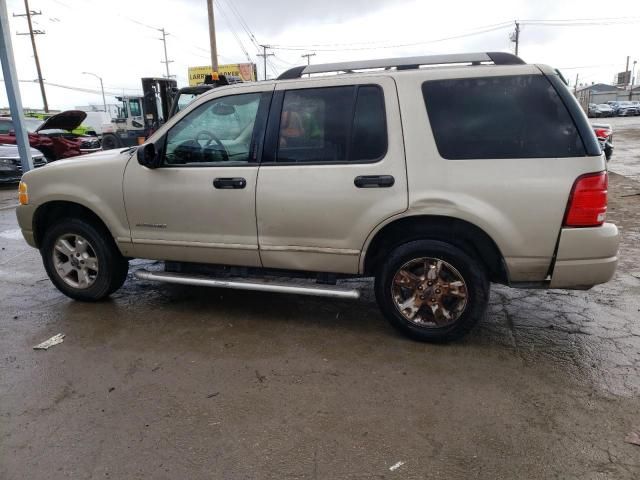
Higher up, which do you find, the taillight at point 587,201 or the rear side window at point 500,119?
the rear side window at point 500,119

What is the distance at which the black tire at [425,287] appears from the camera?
339 centimetres

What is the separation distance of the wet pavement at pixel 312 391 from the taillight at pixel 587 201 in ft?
3.21

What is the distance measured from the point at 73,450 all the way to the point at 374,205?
Result: 2330mm

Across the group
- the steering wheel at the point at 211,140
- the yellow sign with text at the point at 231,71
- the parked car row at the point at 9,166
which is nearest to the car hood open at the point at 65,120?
the parked car row at the point at 9,166

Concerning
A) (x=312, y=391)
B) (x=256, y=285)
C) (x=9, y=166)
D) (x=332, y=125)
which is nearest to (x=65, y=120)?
(x=9, y=166)

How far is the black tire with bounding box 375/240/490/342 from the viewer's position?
11.1ft

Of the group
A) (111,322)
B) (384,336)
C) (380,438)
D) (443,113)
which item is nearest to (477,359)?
(384,336)

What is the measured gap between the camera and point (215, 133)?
3.99 meters

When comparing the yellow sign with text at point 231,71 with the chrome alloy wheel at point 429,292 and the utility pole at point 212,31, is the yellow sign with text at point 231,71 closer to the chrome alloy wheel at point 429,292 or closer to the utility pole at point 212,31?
the utility pole at point 212,31

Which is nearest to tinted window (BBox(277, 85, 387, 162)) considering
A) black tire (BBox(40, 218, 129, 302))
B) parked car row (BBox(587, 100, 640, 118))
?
black tire (BBox(40, 218, 129, 302))

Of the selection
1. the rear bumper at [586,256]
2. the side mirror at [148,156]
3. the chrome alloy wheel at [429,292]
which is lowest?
the chrome alloy wheel at [429,292]

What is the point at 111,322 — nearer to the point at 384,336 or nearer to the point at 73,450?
the point at 73,450

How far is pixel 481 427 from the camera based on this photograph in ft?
8.70

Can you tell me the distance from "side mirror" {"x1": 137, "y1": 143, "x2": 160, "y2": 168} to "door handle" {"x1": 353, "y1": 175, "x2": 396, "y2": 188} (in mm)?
1706
